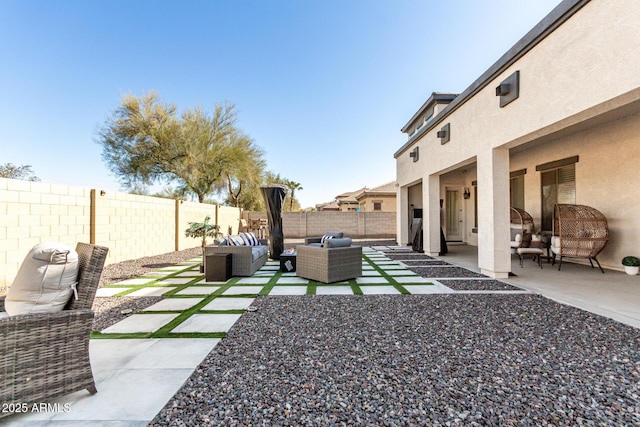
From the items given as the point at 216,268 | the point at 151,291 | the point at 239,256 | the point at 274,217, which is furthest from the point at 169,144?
the point at 151,291

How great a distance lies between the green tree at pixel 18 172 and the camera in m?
15.9

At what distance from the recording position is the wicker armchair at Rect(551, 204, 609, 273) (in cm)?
554

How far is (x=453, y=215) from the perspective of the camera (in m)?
11.7

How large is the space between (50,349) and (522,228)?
8.63m

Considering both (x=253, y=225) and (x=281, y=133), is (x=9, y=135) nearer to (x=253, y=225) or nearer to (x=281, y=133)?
(x=253, y=225)

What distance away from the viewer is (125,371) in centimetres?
213

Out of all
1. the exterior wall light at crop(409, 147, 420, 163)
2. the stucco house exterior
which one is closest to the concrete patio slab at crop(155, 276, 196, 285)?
the stucco house exterior

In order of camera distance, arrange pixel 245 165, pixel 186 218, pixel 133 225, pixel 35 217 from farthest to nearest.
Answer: pixel 245 165
pixel 186 218
pixel 133 225
pixel 35 217

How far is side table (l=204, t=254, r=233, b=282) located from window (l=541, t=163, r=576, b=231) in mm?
8118

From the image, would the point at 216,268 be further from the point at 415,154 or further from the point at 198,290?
the point at 415,154

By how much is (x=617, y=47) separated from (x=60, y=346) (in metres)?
5.69

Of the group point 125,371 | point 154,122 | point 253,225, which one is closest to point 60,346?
point 125,371

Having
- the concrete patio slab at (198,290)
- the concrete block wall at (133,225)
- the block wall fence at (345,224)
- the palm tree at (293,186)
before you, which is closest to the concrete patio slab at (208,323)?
the concrete patio slab at (198,290)

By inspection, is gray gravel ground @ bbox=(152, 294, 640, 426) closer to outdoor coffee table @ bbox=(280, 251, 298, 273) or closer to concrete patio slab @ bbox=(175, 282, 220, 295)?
concrete patio slab @ bbox=(175, 282, 220, 295)
